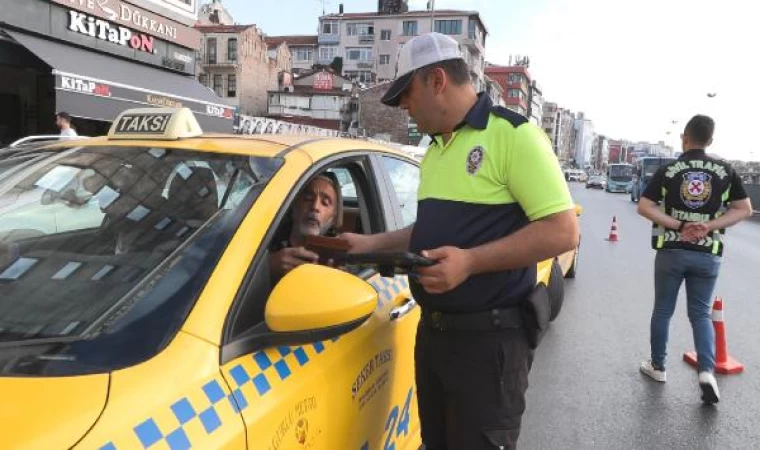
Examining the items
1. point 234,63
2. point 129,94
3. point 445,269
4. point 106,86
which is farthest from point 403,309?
point 234,63

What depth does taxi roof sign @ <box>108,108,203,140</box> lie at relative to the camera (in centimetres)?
211

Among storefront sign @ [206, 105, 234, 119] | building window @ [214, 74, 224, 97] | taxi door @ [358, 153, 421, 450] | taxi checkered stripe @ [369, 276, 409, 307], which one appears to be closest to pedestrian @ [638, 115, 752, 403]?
taxi door @ [358, 153, 421, 450]

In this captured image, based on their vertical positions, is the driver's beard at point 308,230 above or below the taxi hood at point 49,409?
above

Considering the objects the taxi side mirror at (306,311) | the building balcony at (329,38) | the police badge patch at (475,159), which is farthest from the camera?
the building balcony at (329,38)

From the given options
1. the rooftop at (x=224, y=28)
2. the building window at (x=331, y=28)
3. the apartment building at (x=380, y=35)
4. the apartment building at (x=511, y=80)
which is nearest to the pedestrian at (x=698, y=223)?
the rooftop at (x=224, y=28)

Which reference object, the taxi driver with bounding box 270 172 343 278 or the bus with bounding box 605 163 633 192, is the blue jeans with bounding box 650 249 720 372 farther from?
the bus with bounding box 605 163 633 192

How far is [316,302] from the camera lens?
1.46 m

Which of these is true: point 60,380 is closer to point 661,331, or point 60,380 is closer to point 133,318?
point 133,318

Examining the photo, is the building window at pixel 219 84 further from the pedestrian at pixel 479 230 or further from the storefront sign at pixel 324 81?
the pedestrian at pixel 479 230

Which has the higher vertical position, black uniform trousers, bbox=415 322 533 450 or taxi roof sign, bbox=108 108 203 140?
taxi roof sign, bbox=108 108 203 140

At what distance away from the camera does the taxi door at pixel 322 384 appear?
1.42 m

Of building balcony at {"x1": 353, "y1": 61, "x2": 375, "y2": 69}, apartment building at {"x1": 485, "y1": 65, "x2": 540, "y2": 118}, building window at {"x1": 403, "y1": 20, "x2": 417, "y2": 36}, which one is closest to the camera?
building window at {"x1": 403, "y1": 20, "x2": 417, "y2": 36}

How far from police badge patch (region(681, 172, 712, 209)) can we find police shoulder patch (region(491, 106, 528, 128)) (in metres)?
2.66

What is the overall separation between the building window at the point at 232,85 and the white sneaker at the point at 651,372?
5914 centimetres
